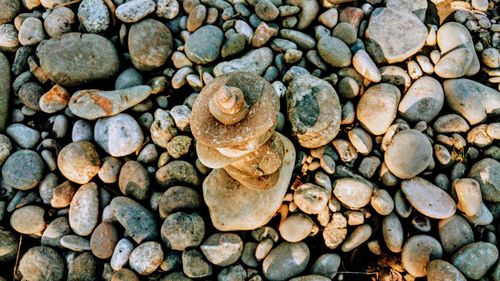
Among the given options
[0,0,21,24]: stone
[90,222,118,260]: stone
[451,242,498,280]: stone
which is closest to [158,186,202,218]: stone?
[90,222,118,260]: stone

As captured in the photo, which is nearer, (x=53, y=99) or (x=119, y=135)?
(x=119, y=135)

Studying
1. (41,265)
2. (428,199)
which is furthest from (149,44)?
(428,199)

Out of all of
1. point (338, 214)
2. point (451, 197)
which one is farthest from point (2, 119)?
point (451, 197)

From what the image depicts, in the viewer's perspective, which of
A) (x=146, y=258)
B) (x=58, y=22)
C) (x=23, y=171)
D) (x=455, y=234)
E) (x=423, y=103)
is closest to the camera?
(x=146, y=258)

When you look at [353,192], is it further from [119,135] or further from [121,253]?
[119,135]

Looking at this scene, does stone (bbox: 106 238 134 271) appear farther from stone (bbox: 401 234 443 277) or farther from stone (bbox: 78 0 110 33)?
stone (bbox: 401 234 443 277)

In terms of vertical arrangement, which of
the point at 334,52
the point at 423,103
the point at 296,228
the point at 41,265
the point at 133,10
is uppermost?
the point at 133,10

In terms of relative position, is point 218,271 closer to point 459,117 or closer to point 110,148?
point 110,148
